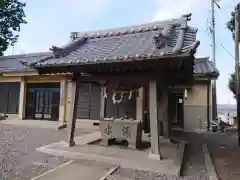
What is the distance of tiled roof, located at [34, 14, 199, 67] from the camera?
510cm

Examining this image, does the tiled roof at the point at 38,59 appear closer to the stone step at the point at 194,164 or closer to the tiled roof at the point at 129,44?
the tiled roof at the point at 129,44

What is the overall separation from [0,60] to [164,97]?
17.0 m

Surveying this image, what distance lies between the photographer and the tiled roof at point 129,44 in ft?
16.7

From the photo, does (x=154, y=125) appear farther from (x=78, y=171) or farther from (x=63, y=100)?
(x=63, y=100)

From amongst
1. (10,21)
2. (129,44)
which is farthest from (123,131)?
(10,21)

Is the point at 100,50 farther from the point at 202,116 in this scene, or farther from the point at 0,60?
the point at 0,60

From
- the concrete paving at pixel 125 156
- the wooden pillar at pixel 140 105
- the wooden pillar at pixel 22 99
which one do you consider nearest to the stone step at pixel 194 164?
the concrete paving at pixel 125 156

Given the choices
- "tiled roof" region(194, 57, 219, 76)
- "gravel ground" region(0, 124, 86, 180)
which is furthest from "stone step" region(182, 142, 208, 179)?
"tiled roof" region(194, 57, 219, 76)

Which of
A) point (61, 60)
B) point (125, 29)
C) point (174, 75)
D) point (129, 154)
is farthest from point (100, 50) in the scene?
point (129, 154)

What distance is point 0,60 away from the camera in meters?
20.0

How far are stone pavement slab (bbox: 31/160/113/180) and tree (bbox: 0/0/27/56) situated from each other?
20174 millimetres

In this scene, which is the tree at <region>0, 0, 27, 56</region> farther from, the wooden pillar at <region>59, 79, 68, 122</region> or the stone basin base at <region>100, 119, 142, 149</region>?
the stone basin base at <region>100, 119, 142, 149</region>

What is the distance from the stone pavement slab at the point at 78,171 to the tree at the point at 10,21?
66.2 ft

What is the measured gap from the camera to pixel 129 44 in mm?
6738
